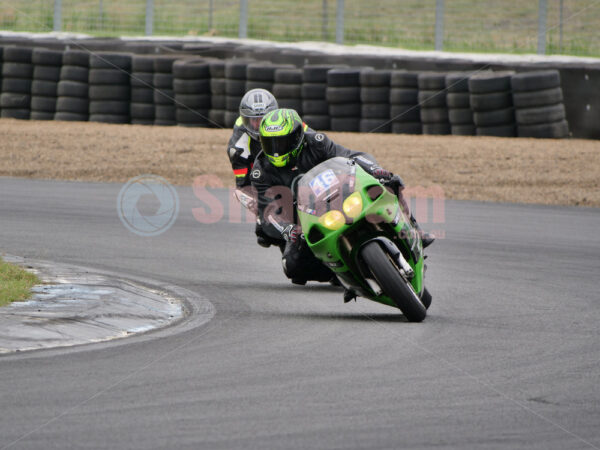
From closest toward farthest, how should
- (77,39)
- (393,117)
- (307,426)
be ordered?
1. (307,426)
2. (393,117)
3. (77,39)

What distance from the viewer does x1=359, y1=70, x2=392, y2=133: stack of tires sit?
727 inches

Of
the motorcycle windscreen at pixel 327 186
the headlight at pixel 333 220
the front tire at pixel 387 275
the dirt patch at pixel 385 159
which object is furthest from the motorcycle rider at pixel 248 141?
the dirt patch at pixel 385 159

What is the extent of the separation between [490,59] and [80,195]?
33.4 ft

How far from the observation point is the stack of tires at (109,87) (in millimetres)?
20188

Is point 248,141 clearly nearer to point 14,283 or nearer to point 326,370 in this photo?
point 14,283

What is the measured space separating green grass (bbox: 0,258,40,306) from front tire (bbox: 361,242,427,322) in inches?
97.1

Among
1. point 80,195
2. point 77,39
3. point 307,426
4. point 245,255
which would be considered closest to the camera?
point 307,426

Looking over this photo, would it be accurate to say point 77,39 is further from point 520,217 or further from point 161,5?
point 520,217

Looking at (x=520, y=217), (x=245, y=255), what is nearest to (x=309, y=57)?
(x=520, y=217)

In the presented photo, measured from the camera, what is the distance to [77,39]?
974 inches

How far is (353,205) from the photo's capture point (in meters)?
6.85

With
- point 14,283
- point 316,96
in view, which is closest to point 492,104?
point 316,96

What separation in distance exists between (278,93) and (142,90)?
3.07 meters

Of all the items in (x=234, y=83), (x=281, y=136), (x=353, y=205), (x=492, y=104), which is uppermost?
(x=234, y=83)
